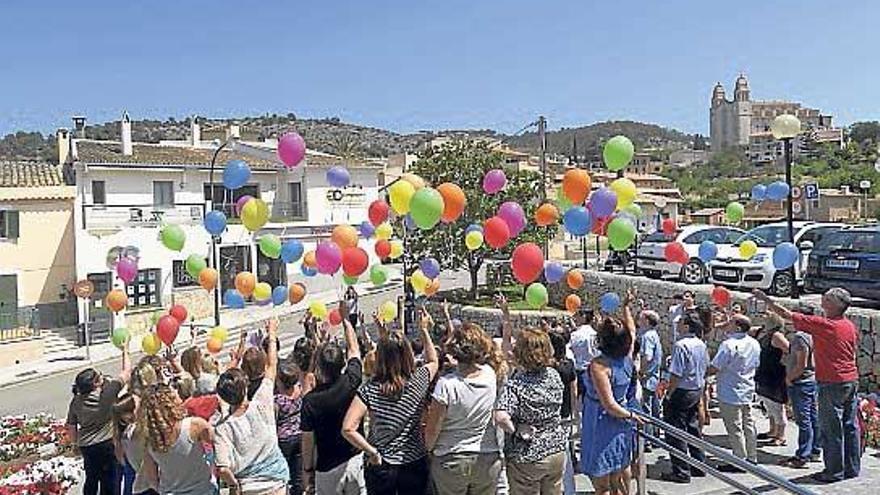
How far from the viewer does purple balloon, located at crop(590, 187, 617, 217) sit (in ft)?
30.2

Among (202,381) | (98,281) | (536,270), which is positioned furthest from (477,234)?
(98,281)

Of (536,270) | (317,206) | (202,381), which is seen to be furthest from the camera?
(317,206)

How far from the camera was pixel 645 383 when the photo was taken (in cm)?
830

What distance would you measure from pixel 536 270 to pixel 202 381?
402 centimetres

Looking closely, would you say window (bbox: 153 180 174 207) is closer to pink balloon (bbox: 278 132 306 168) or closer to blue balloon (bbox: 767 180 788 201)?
pink balloon (bbox: 278 132 306 168)

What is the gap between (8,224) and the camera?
1137 inches

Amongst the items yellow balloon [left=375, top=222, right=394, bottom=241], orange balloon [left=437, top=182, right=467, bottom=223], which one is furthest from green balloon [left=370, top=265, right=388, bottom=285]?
orange balloon [left=437, top=182, right=467, bottom=223]

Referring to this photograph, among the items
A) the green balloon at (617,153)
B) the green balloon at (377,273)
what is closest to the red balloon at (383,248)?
the green balloon at (377,273)

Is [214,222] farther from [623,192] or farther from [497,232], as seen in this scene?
[623,192]

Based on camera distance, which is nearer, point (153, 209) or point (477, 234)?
point (477, 234)

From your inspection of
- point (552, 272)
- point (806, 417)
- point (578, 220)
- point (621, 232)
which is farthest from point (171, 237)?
point (806, 417)

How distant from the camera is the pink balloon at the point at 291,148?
379 inches

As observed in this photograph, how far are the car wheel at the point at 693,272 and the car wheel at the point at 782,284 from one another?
207 cm

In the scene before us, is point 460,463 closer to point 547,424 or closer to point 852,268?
point 547,424
